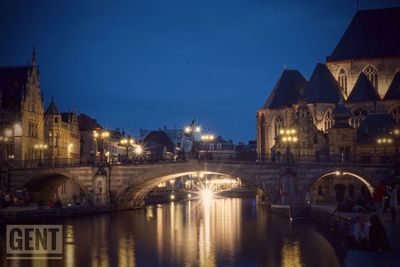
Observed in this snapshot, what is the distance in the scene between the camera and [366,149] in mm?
77312

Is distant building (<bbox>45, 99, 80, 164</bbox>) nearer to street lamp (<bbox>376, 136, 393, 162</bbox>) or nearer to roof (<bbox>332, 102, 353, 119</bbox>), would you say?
roof (<bbox>332, 102, 353, 119</bbox>)

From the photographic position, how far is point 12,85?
81.4 metres

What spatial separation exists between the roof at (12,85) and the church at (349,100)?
3244 cm

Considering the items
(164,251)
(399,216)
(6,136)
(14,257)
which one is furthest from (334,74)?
(14,257)

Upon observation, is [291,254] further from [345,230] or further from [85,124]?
[85,124]

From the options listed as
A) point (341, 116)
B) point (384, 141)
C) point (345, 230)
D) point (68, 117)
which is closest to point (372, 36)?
point (341, 116)

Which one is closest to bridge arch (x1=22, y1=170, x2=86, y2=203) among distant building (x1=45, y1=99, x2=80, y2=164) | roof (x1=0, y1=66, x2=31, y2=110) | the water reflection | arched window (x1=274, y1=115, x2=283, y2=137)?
distant building (x1=45, y1=99, x2=80, y2=164)

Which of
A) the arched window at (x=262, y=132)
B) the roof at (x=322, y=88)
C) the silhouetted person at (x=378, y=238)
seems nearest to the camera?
the silhouetted person at (x=378, y=238)

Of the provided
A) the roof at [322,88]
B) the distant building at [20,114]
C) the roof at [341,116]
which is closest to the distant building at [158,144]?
the distant building at [20,114]

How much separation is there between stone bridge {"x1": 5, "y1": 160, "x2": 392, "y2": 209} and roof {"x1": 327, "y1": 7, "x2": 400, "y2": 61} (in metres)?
28.0

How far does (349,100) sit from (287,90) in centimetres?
1220

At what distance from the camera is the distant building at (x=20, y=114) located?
78500mm

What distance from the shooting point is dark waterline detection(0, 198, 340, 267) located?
112ft

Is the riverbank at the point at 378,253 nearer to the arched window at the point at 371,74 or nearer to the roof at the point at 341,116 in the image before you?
the roof at the point at 341,116
